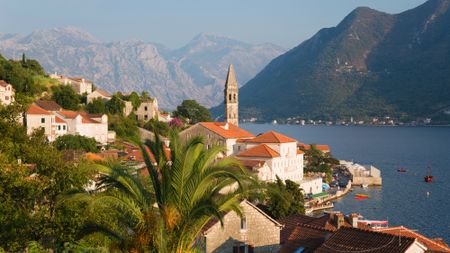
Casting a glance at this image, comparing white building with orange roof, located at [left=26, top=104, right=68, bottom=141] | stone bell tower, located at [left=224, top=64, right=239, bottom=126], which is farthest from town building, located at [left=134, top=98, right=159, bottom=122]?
white building with orange roof, located at [left=26, top=104, right=68, bottom=141]

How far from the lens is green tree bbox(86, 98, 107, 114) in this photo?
226ft

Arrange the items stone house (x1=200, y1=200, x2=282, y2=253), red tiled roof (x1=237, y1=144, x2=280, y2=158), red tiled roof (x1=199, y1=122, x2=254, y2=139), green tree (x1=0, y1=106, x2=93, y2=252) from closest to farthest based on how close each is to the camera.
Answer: green tree (x1=0, y1=106, x2=93, y2=252) < stone house (x1=200, y1=200, x2=282, y2=253) < red tiled roof (x1=237, y1=144, x2=280, y2=158) < red tiled roof (x1=199, y1=122, x2=254, y2=139)

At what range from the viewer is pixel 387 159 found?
435 ft

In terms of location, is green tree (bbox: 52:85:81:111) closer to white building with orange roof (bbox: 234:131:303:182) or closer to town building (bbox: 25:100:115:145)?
town building (bbox: 25:100:115:145)

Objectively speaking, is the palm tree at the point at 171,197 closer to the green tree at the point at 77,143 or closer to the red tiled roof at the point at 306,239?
the red tiled roof at the point at 306,239

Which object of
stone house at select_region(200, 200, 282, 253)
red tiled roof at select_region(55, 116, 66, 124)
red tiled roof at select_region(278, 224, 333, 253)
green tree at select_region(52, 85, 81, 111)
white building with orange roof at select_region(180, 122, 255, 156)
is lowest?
white building with orange roof at select_region(180, 122, 255, 156)

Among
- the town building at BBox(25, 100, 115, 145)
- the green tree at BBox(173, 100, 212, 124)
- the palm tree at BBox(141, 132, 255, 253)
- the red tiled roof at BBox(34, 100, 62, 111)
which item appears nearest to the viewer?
the palm tree at BBox(141, 132, 255, 253)

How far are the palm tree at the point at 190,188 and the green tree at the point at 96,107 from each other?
200ft

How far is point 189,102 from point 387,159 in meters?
58.7

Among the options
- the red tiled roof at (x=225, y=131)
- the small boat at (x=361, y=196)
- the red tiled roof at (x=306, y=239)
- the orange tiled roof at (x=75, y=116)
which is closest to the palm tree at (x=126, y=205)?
the red tiled roof at (x=306, y=239)

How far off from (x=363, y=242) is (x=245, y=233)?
4041 millimetres

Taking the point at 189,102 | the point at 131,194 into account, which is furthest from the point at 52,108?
the point at 131,194

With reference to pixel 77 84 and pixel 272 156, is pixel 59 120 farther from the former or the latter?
pixel 272 156

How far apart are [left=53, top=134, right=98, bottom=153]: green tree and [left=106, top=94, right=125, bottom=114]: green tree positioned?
53.2 feet
